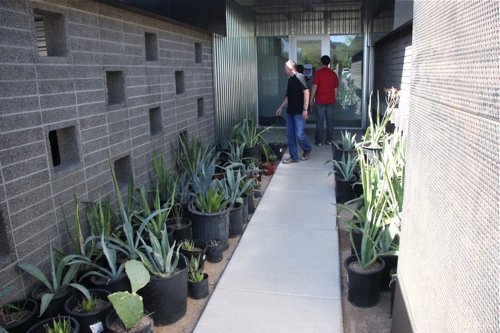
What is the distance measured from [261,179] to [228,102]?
6.88ft

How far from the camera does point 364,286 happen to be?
2.98 meters

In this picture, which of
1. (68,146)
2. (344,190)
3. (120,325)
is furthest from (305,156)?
(120,325)

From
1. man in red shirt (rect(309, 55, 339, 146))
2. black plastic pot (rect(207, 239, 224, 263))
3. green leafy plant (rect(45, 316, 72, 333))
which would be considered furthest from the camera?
man in red shirt (rect(309, 55, 339, 146))

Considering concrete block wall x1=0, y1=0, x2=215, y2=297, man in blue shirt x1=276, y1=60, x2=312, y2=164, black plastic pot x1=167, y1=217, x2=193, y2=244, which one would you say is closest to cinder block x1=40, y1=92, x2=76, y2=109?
concrete block wall x1=0, y1=0, x2=215, y2=297

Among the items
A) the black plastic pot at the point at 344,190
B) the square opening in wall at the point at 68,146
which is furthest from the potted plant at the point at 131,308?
the black plastic pot at the point at 344,190

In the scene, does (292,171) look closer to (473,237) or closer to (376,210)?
(376,210)

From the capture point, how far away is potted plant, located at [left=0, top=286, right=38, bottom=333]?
2.27 m

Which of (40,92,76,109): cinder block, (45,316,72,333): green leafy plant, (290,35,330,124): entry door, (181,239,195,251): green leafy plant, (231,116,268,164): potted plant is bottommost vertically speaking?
(181,239,195,251): green leafy plant

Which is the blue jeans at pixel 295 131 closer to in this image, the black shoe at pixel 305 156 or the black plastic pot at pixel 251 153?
the black shoe at pixel 305 156

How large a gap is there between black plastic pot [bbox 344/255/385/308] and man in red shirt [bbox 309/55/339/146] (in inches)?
204

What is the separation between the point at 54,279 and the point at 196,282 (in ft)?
3.26

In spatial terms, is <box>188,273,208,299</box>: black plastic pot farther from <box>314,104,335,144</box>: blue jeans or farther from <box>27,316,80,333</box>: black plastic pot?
<box>314,104,335,144</box>: blue jeans

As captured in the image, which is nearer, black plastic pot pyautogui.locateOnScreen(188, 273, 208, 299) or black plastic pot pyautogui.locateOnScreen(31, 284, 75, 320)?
black plastic pot pyautogui.locateOnScreen(31, 284, 75, 320)

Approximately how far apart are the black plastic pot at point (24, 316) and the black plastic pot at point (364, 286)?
6.75 feet
